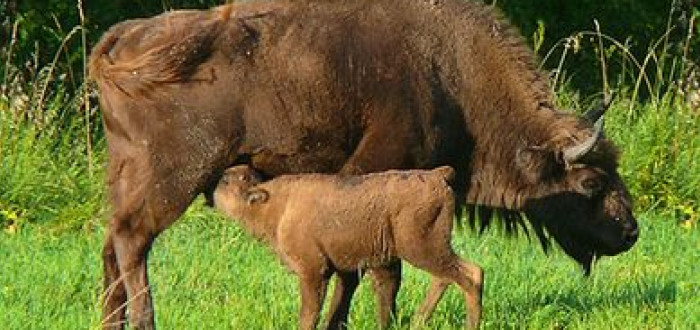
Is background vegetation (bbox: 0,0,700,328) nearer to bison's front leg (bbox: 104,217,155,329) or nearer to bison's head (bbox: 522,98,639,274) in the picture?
bison's front leg (bbox: 104,217,155,329)

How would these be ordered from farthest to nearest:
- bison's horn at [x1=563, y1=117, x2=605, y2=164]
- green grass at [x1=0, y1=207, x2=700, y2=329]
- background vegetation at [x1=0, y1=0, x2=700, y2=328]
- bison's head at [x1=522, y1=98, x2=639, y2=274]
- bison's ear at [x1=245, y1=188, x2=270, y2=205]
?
bison's head at [x1=522, y1=98, x2=639, y2=274] < bison's horn at [x1=563, y1=117, x2=605, y2=164] < background vegetation at [x1=0, y1=0, x2=700, y2=328] < green grass at [x1=0, y1=207, x2=700, y2=329] < bison's ear at [x1=245, y1=188, x2=270, y2=205]

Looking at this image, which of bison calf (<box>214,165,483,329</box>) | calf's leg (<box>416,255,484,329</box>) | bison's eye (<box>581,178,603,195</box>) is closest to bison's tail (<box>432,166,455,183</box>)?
bison calf (<box>214,165,483,329</box>)

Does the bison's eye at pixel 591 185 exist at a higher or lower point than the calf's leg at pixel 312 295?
lower

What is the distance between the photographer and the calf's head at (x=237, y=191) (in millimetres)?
7445

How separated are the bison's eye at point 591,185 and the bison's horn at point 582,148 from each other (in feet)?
0.45

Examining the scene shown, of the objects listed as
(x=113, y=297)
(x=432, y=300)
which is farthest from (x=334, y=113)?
(x=113, y=297)

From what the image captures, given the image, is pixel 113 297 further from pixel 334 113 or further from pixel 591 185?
→ pixel 591 185

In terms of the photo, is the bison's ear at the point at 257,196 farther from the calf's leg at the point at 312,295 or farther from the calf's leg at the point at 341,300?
the calf's leg at the point at 341,300

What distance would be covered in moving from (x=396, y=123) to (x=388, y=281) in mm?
740

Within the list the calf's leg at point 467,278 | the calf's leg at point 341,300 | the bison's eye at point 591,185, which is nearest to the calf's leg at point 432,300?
the calf's leg at point 341,300

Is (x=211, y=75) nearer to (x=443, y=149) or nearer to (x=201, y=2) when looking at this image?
(x=443, y=149)

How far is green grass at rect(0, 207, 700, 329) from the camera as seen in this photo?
26.3 feet

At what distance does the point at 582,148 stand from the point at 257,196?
6.33 ft

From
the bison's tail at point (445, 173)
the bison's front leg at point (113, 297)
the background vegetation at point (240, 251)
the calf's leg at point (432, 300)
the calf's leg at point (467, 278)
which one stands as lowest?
the background vegetation at point (240, 251)
